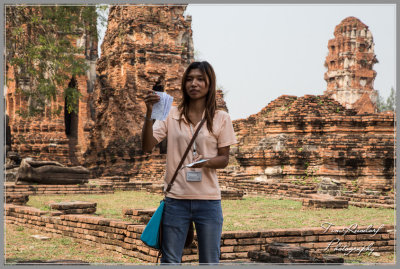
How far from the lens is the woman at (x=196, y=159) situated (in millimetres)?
2883

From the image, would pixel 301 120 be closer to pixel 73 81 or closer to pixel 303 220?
pixel 303 220

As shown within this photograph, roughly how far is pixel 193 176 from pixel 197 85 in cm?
53

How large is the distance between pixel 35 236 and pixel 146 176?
443 inches

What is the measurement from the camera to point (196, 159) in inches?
114

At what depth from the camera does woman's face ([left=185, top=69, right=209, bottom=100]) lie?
3.02 metres

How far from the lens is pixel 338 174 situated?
46.8 ft

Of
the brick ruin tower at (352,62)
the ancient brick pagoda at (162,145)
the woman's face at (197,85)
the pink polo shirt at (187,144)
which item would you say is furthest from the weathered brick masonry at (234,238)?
the brick ruin tower at (352,62)

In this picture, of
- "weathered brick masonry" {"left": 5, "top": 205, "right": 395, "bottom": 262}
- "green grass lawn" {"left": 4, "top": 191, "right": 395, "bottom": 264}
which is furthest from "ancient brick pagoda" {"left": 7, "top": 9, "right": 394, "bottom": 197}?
"weathered brick masonry" {"left": 5, "top": 205, "right": 395, "bottom": 262}

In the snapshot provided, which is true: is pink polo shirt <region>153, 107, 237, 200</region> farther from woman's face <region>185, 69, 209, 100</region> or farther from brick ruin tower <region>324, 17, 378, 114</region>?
brick ruin tower <region>324, 17, 378, 114</region>

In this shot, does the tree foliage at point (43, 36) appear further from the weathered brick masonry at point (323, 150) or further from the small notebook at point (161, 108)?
the weathered brick masonry at point (323, 150)

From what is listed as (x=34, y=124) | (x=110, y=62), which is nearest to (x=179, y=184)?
(x=110, y=62)

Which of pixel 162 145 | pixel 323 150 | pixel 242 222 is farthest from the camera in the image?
pixel 162 145

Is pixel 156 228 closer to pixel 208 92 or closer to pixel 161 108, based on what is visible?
pixel 161 108

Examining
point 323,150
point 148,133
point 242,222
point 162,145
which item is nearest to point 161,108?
point 148,133
